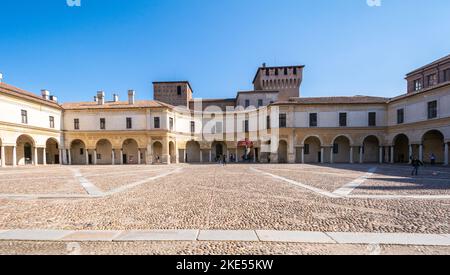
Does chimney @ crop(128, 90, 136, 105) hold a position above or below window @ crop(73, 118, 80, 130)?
above

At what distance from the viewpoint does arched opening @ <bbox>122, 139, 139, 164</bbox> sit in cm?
3155

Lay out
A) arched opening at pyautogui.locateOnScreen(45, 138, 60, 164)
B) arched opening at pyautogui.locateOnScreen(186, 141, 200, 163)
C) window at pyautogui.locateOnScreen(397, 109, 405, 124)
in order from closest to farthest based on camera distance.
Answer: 1. window at pyautogui.locateOnScreen(397, 109, 405, 124)
2. arched opening at pyautogui.locateOnScreen(45, 138, 60, 164)
3. arched opening at pyautogui.locateOnScreen(186, 141, 200, 163)

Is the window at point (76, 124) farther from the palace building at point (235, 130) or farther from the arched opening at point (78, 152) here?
the arched opening at point (78, 152)

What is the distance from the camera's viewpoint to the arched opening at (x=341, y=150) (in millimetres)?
30047

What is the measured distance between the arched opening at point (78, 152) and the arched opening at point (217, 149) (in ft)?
68.6

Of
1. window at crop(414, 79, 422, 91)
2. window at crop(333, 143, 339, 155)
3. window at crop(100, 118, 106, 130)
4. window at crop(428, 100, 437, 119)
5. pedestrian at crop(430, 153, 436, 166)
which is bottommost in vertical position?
pedestrian at crop(430, 153, 436, 166)

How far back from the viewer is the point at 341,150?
99.0 feet

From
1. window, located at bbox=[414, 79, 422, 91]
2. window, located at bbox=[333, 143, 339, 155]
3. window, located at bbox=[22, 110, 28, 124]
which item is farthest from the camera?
window, located at bbox=[414, 79, 422, 91]

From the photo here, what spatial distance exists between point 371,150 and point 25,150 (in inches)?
1986

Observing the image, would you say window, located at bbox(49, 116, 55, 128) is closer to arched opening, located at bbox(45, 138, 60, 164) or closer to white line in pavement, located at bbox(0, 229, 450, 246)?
arched opening, located at bbox(45, 138, 60, 164)

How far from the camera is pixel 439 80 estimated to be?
95.0 ft

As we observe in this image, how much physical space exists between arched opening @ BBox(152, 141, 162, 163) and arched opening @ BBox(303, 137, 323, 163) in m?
22.6

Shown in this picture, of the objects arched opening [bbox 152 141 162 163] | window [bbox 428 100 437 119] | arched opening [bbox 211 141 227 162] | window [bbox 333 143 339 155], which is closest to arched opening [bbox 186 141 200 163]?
arched opening [bbox 211 141 227 162]

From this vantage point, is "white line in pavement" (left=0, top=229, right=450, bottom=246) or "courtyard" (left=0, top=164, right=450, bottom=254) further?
"white line in pavement" (left=0, top=229, right=450, bottom=246)
